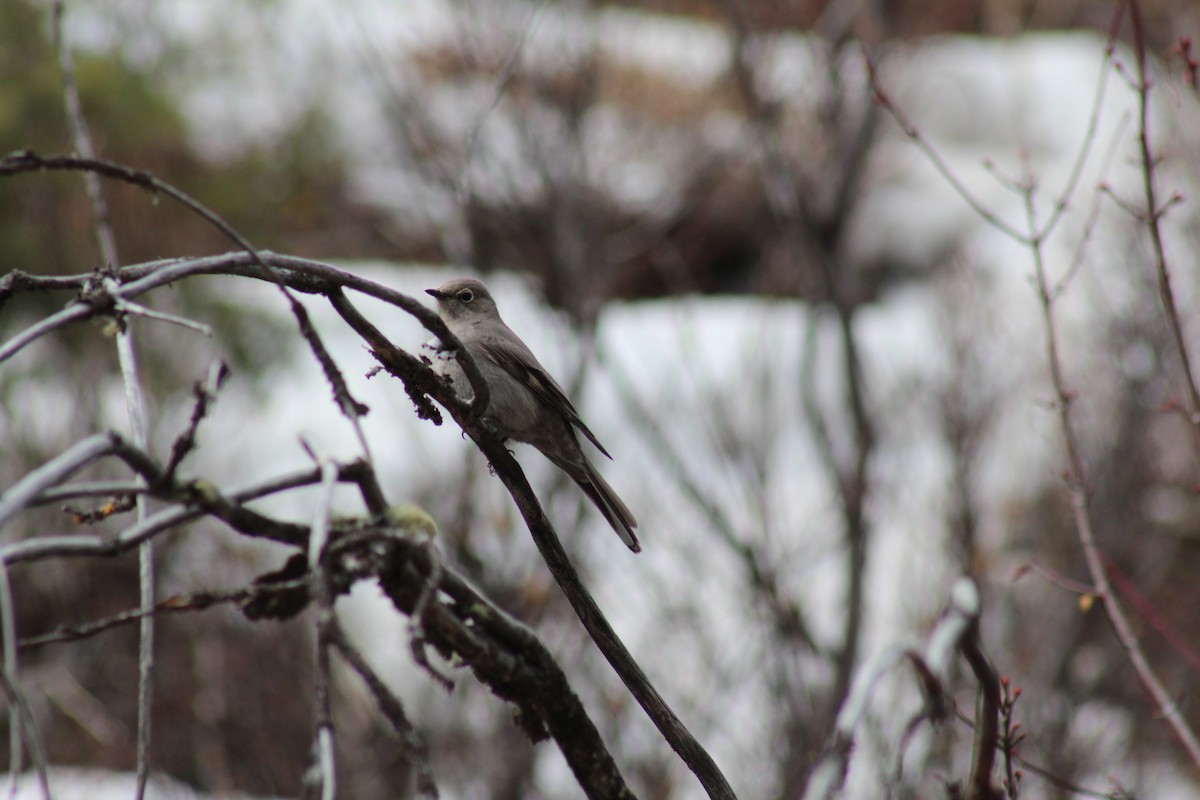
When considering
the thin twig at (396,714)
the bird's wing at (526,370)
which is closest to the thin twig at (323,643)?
the thin twig at (396,714)

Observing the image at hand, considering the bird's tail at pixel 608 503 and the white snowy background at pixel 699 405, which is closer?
the bird's tail at pixel 608 503

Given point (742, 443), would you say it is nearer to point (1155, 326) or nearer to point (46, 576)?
point (1155, 326)

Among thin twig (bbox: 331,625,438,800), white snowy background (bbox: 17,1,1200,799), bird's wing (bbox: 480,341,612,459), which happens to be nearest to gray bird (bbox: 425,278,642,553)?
bird's wing (bbox: 480,341,612,459)

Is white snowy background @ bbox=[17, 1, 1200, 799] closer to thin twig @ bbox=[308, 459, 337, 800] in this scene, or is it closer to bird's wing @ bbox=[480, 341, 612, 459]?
bird's wing @ bbox=[480, 341, 612, 459]

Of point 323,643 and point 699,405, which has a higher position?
point 699,405

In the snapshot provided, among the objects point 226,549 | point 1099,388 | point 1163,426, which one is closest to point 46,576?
point 226,549

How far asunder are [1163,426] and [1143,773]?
159 inches

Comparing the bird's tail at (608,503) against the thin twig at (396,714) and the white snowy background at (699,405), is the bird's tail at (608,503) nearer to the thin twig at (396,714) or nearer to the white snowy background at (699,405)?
the thin twig at (396,714)

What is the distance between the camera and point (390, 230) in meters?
14.5

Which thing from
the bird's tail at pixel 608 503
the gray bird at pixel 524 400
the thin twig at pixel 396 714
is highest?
the gray bird at pixel 524 400

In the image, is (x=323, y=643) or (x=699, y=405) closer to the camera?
(x=323, y=643)

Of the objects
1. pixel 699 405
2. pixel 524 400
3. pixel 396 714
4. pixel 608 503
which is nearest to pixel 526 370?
pixel 524 400

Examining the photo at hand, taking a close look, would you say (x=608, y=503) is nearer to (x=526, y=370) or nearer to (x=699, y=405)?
(x=526, y=370)

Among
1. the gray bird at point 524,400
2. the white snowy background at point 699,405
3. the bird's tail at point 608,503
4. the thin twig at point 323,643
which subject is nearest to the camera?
the thin twig at point 323,643
